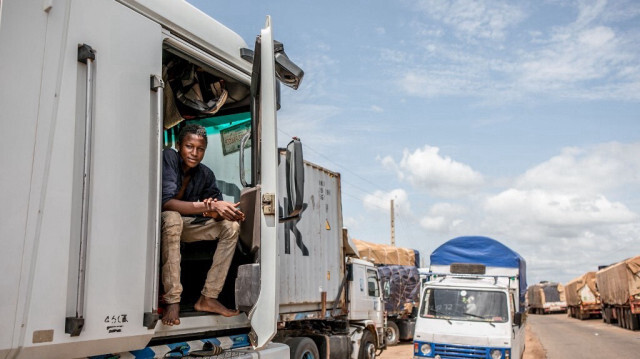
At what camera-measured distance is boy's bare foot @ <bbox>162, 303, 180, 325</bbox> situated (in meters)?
3.80

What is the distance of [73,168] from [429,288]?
972cm

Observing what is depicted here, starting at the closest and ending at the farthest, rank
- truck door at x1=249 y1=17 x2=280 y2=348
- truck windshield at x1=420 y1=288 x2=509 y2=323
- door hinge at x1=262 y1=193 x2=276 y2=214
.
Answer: truck door at x1=249 y1=17 x2=280 y2=348 < door hinge at x1=262 y1=193 x2=276 y2=214 < truck windshield at x1=420 y1=288 x2=509 y2=323

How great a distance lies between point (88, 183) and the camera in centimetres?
319

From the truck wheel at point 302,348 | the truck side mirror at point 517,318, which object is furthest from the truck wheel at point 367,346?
the truck wheel at point 302,348

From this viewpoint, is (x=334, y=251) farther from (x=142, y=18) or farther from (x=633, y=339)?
(x=633, y=339)

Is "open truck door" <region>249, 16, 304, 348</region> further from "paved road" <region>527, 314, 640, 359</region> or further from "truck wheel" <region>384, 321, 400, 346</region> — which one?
"truck wheel" <region>384, 321, 400, 346</region>

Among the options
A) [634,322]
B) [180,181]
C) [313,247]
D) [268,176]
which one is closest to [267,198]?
[268,176]

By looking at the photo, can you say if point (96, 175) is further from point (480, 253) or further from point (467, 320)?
point (480, 253)

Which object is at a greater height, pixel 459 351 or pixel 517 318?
pixel 517 318

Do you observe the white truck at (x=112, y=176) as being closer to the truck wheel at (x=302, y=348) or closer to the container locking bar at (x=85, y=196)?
the container locking bar at (x=85, y=196)

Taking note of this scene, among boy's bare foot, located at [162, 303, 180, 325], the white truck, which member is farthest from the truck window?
boy's bare foot, located at [162, 303, 180, 325]

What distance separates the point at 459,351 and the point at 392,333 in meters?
10.7

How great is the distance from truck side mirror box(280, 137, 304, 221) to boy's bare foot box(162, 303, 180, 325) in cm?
103

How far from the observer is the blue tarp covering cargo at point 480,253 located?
1720 cm
